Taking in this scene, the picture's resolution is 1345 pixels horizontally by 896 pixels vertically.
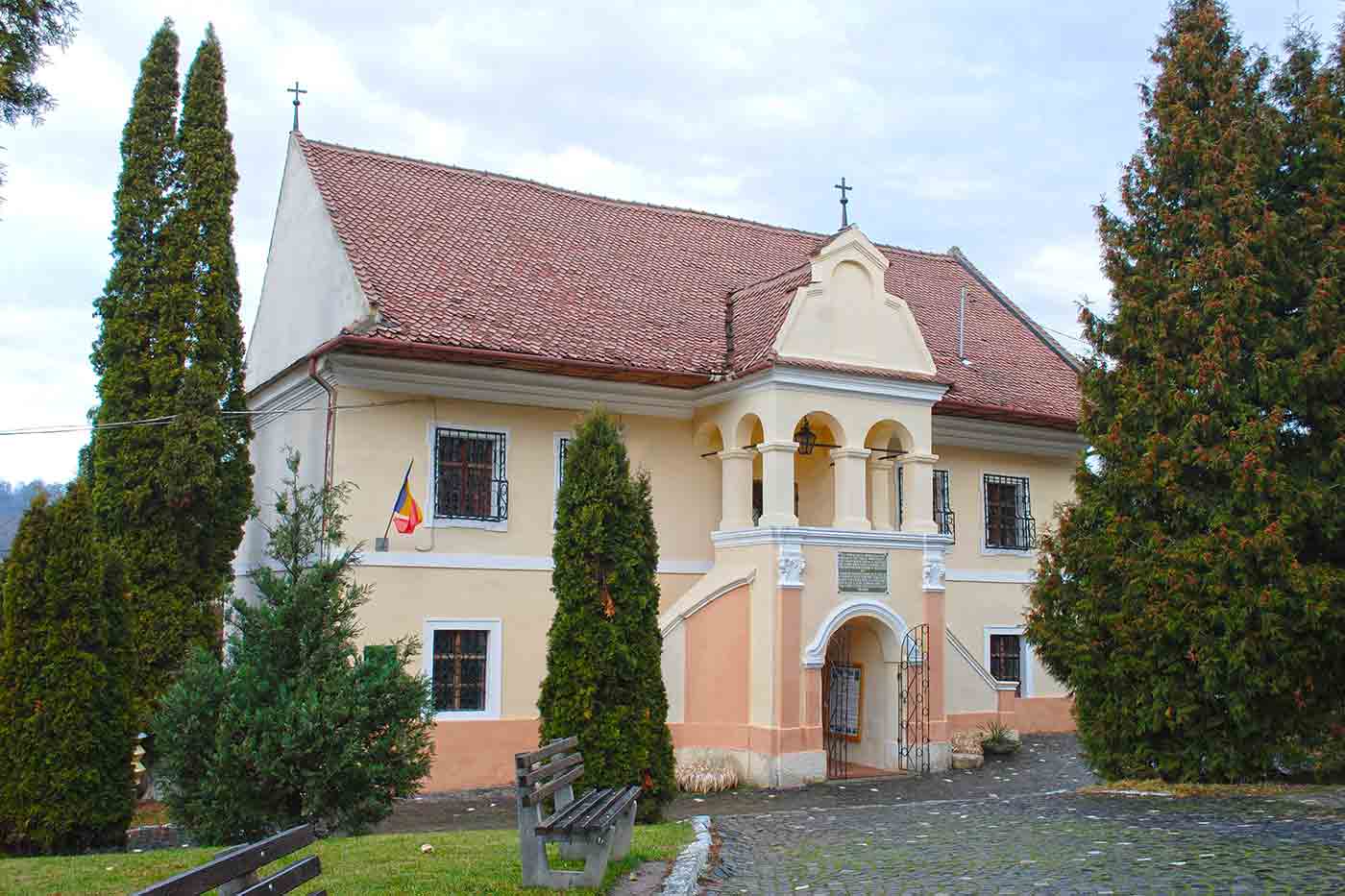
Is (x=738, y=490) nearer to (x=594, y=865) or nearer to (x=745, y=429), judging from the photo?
(x=745, y=429)

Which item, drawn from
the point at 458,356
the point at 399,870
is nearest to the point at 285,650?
the point at 399,870

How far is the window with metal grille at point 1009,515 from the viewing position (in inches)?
878

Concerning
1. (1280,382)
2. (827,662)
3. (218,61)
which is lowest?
(827,662)

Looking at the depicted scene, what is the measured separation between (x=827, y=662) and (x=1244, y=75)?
34.2 ft

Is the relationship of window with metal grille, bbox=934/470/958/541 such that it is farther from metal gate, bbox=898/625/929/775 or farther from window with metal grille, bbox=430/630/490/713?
window with metal grille, bbox=430/630/490/713

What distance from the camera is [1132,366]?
14031mm

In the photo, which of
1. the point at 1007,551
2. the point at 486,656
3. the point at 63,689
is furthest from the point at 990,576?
the point at 63,689

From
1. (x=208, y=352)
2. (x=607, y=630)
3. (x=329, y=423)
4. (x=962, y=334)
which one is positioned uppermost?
(x=962, y=334)

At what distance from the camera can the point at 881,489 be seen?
19859mm

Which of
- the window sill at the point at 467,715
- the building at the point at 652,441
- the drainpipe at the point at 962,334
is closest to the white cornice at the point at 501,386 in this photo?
the building at the point at 652,441

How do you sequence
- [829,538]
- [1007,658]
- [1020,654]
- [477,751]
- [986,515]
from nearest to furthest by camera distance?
[477,751] < [829,538] < [986,515] < [1007,658] < [1020,654]

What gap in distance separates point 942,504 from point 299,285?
38.8ft

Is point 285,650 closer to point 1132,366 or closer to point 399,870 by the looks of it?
point 399,870

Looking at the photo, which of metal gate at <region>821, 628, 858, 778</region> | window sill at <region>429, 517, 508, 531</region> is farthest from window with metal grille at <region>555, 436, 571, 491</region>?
metal gate at <region>821, 628, 858, 778</region>
